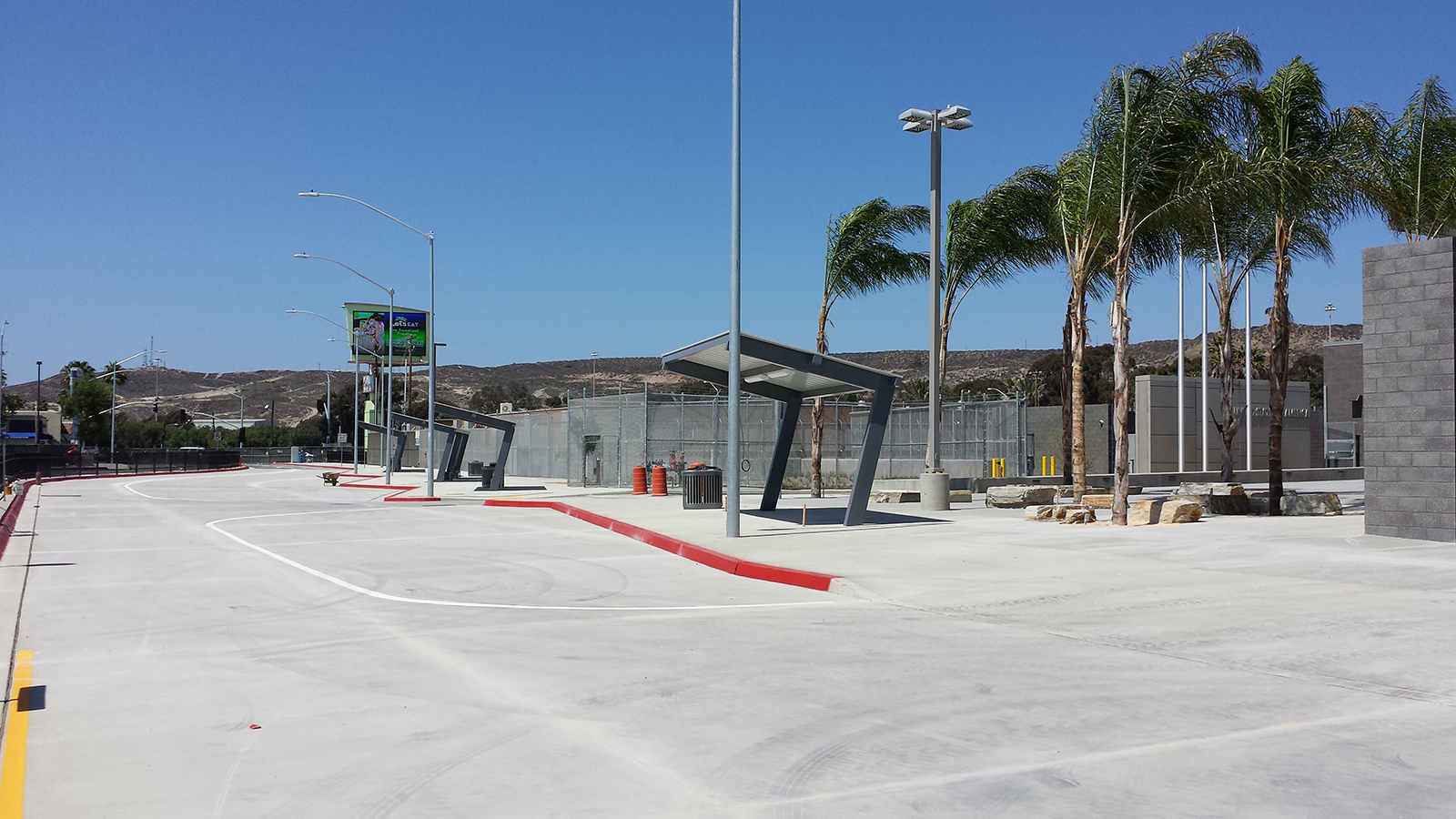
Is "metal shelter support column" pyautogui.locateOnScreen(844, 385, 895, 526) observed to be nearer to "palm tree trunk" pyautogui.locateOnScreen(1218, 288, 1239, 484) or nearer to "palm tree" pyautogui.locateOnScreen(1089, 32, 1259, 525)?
"palm tree" pyautogui.locateOnScreen(1089, 32, 1259, 525)

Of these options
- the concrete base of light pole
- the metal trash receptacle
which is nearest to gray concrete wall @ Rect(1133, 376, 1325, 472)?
the concrete base of light pole

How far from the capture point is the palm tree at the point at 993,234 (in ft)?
99.6

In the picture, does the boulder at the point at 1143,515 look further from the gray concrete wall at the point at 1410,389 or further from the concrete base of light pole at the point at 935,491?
the concrete base of light pole at the point at 935,491

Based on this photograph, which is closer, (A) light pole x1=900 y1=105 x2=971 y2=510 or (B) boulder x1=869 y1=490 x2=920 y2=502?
(A) light pole x1=900 y1=105 x2=971 y2=510

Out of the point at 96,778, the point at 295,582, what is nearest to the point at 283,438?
the point at 295,582

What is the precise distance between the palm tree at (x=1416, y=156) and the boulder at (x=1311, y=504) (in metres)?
5.85

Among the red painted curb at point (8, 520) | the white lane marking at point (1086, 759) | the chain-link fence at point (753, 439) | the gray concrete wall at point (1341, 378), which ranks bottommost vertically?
the red painted curb at point (8, 520)

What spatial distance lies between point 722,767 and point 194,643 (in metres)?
5.64

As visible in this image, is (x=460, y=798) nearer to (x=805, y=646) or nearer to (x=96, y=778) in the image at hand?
(x=96, y=778)

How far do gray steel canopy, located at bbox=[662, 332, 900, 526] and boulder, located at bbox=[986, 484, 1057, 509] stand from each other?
5.94 m

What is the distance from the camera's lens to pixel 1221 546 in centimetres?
1573

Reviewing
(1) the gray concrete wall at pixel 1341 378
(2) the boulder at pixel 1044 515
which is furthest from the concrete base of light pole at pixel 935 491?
(1) the gray concrete wall at pixel 1341 378

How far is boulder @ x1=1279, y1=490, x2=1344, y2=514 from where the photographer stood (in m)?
23.1

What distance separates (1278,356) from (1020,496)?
6.72 meters
